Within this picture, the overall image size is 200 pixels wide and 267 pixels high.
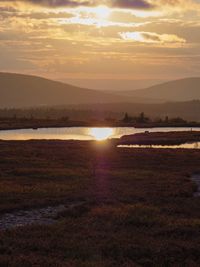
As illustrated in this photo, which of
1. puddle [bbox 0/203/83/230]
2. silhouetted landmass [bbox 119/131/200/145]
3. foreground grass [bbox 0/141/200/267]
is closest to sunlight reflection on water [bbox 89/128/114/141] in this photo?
silhouetted landmass [bbox 119/131/200/145]

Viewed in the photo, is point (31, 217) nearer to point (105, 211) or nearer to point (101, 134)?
point (105, 211)

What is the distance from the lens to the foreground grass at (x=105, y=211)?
661 inches

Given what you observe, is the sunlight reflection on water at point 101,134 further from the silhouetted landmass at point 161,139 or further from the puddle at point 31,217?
the puddle at point 31,217

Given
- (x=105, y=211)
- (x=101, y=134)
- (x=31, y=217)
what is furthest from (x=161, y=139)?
(x=31, y=217)

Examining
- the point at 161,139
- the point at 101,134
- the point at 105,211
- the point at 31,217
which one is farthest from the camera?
the point at 101,134

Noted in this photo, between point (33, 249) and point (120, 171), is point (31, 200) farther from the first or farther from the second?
point (120, 171)

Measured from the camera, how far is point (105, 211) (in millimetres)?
23422

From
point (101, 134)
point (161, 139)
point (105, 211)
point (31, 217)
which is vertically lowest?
point (31, 217)

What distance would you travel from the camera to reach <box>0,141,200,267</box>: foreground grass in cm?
1680

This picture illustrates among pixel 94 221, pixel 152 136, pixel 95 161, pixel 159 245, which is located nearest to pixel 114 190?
pixel 94 221

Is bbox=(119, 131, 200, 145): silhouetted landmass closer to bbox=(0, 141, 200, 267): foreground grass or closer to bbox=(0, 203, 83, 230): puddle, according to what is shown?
bbox=(0, 141, 200, 267): foreground grass

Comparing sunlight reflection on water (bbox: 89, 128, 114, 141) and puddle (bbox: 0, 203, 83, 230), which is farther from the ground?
sunlight reflection on water (bbox: 89, 128, 114, 141)

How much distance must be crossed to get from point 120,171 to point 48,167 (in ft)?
20.7

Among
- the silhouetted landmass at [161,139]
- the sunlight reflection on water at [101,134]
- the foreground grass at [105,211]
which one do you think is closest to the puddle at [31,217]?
the foreground grass at [105,211]
